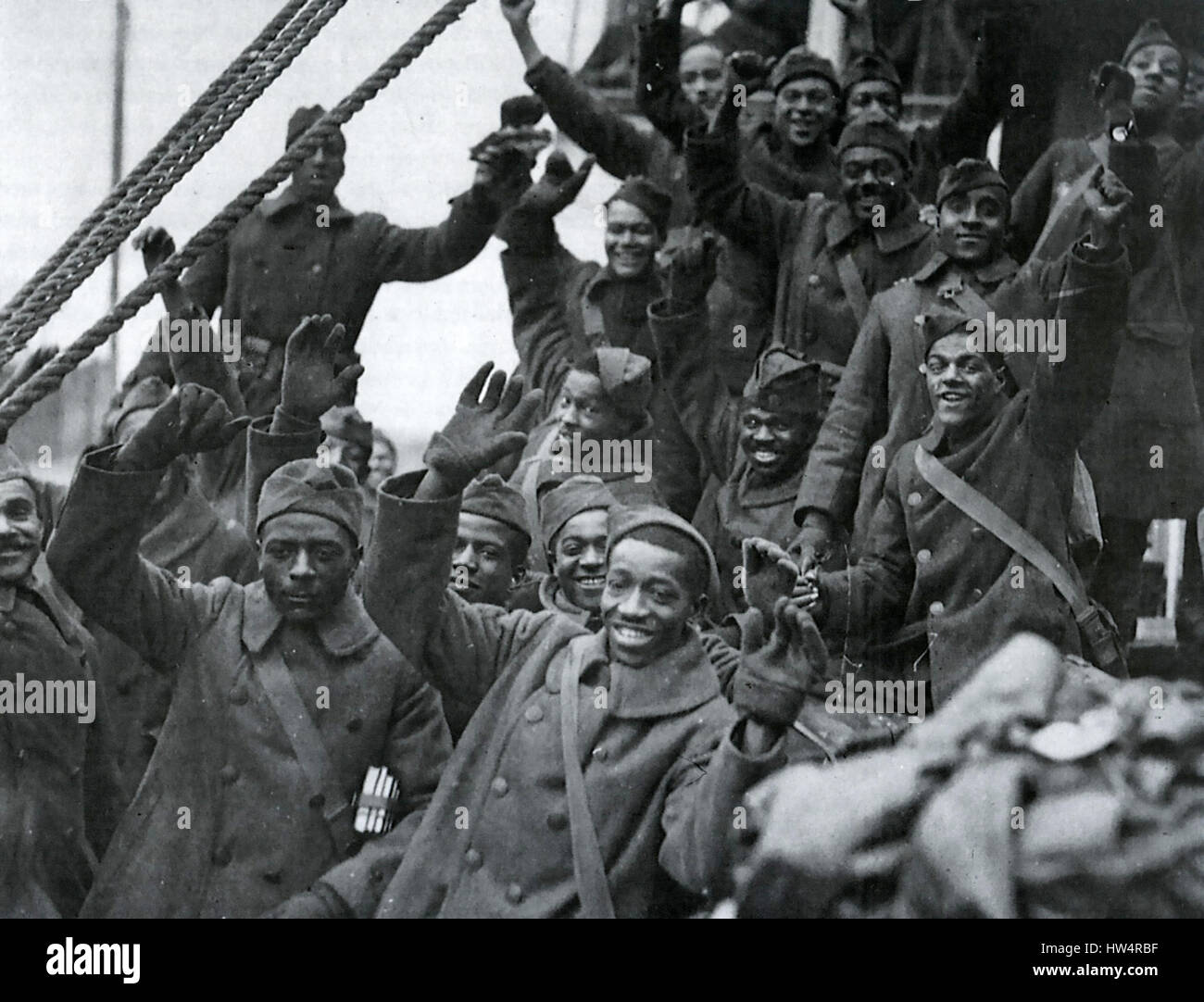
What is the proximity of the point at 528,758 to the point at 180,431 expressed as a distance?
1237 mm

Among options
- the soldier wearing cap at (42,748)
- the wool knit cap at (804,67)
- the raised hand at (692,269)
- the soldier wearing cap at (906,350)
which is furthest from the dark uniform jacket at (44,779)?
the wool knit cap at (804,67)

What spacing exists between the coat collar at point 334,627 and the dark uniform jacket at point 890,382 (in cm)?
120

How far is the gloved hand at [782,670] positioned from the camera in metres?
6.49

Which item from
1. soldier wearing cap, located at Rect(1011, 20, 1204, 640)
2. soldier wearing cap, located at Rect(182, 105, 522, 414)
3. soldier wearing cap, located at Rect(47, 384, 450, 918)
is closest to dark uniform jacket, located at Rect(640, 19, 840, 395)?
soldier wearing cap, located at Rect(182, 105, 522, 414)

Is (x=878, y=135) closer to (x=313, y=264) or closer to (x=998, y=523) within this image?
(x=998, y=523)

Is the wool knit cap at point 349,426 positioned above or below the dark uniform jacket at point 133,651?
above

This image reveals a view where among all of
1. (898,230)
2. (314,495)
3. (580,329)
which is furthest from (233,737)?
(898,230)

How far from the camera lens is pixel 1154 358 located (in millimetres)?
7285

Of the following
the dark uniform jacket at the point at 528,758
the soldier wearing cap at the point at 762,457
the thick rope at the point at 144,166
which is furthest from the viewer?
the soldier wearing cap at the point at 762,457

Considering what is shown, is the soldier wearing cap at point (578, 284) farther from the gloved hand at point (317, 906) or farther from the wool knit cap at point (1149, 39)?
the gloved hand at point (317, 906)

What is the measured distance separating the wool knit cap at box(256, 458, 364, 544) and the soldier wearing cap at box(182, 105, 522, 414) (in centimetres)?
56

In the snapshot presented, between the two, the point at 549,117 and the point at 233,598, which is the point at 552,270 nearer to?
the point at 549,117
